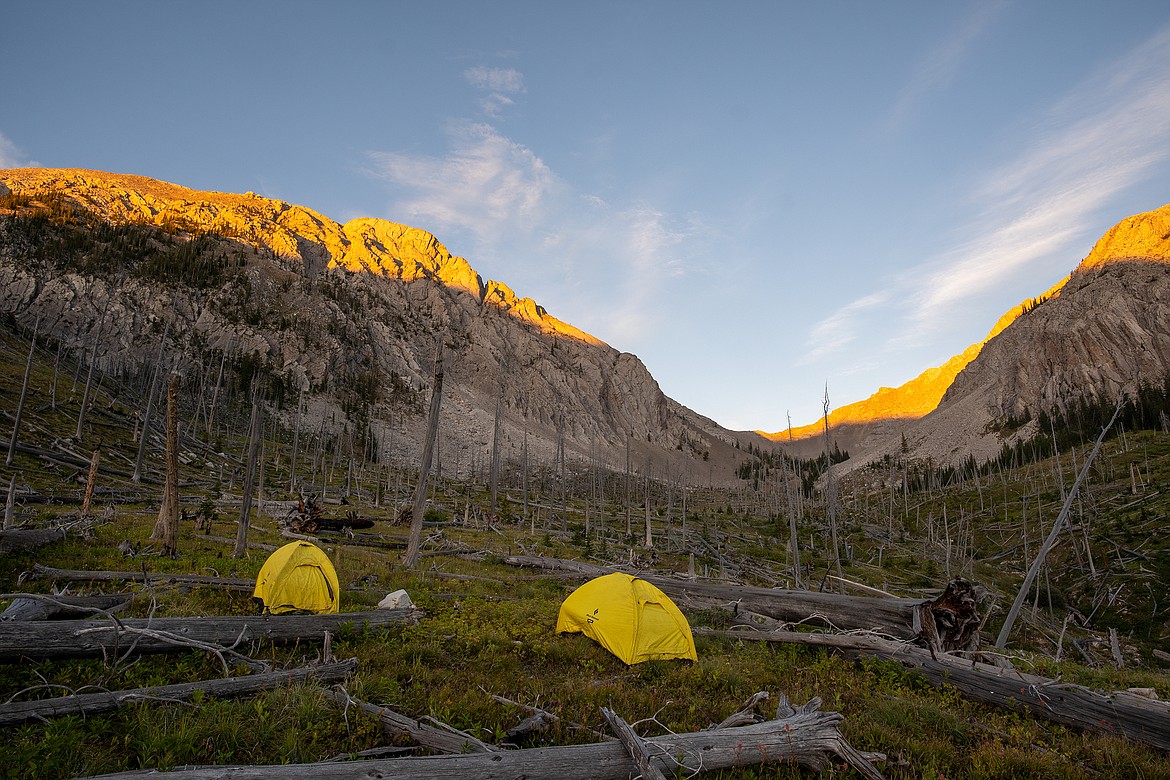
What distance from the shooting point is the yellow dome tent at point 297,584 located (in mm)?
11523

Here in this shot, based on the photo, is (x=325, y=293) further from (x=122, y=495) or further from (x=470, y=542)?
(x=470, y=542)

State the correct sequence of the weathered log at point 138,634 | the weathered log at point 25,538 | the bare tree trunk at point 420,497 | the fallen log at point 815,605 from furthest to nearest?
1. the bare tree trunk at point 420,497
2. the weathered log at point 25,538
3. the fallen log at point 815,605
4. the weathered log at point 138,634

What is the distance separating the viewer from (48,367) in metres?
64.2

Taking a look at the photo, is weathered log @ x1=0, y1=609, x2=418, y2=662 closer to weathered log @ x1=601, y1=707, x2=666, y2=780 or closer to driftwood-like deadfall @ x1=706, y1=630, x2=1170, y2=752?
weathered log @ x1=601, y1=707, x2=666, y2=780

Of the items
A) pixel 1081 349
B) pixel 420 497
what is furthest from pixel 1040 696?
pixel 1081 349

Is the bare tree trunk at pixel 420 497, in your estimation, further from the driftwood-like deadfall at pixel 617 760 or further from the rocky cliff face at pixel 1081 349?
the rocky cliff face at pixel 1081 349

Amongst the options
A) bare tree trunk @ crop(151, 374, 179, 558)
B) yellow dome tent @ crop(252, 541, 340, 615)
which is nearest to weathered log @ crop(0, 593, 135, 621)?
yellow dome tent @ crop(252, 541, 340, 615)

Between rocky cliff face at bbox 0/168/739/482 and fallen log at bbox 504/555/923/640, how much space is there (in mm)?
54752

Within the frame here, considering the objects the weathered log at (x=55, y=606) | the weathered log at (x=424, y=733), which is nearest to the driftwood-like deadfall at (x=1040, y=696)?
the weathered log at (x=424, y=733)

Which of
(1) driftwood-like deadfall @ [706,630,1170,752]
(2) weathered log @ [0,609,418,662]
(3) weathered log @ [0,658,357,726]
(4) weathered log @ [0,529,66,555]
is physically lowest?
(1) driftwood-like deadfall @ [706,630,1170,752]

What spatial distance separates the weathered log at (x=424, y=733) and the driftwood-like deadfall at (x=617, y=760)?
0.49 m

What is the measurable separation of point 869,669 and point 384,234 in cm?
20746

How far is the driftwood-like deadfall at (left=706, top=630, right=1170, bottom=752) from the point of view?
7578 mm

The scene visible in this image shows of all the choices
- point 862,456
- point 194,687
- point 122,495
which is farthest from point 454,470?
point 862,456
